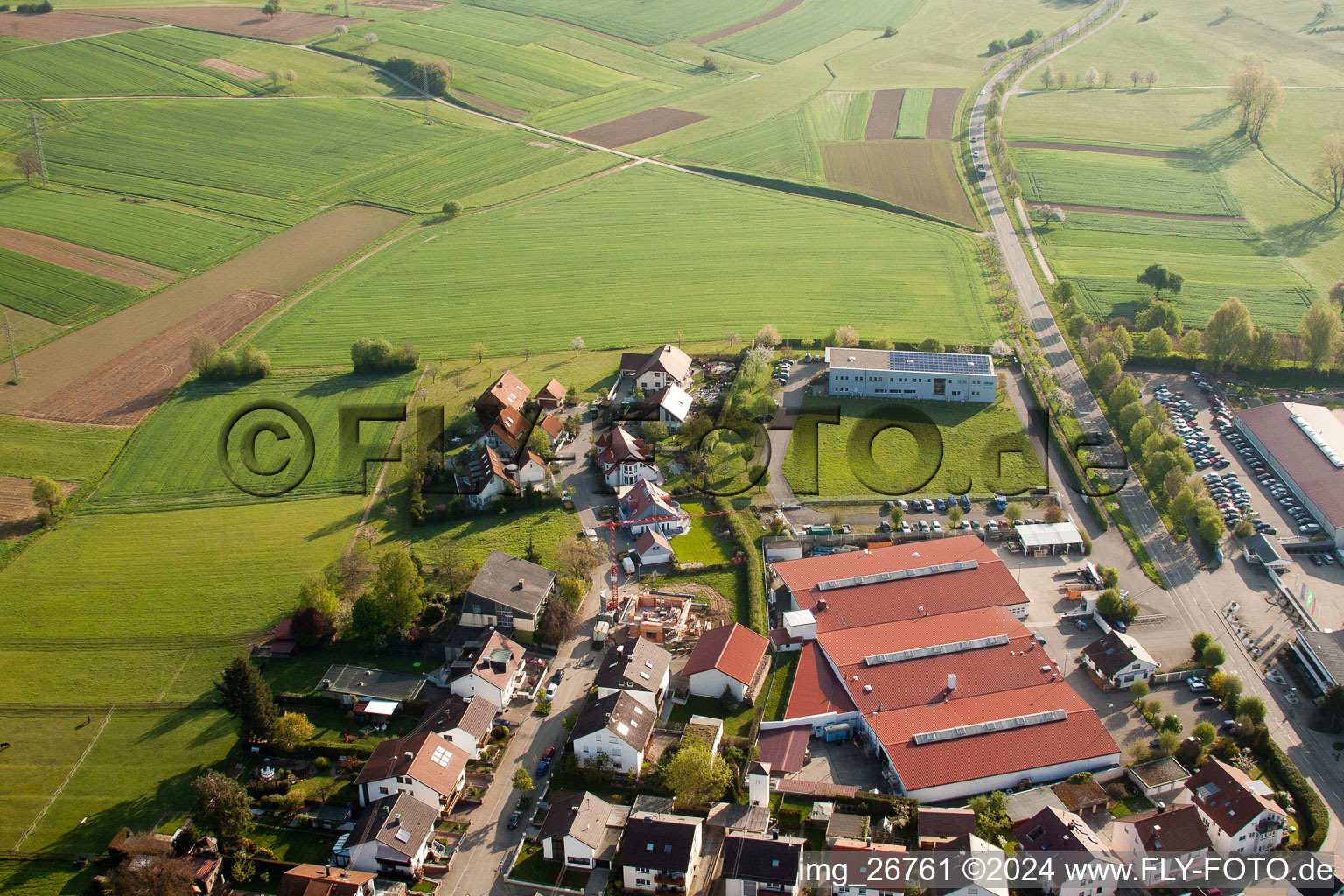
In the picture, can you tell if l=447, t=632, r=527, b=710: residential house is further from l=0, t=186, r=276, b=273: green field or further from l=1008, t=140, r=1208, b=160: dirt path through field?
l=1008, t=140, r=1208, b=160: dirt path through field

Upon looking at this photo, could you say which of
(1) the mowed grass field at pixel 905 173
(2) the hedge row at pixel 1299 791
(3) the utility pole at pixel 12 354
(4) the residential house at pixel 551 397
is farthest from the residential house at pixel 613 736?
(1) the mowed grass field at pixel 905 173

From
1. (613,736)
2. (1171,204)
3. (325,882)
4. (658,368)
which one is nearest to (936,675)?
(613,736)

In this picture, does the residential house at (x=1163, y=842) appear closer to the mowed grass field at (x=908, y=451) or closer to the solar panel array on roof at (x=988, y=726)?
the solar panel array on roof at (x=988, y=726)

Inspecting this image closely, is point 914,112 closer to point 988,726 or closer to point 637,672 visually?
point 988,726

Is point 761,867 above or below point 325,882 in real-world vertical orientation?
above

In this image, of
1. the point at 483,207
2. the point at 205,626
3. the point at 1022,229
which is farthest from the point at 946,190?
the point at 205,626

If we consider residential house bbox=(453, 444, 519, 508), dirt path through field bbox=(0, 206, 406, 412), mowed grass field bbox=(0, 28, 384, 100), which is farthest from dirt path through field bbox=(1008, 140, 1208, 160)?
residential house bbox=(453, 444, 519, 508)
